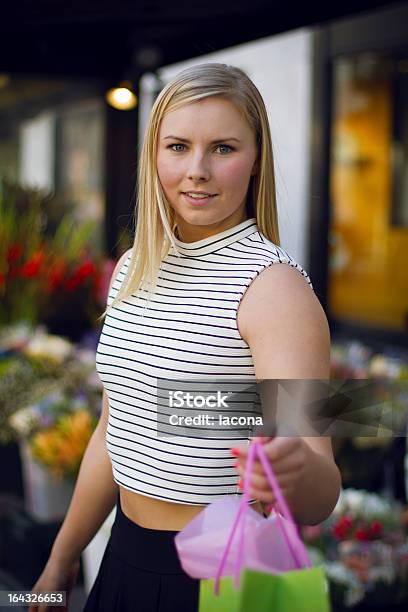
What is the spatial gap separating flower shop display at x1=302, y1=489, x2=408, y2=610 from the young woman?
1295 millimetres

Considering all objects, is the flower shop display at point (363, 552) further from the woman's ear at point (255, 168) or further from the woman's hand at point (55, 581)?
the woman's ear at point (255, 168)

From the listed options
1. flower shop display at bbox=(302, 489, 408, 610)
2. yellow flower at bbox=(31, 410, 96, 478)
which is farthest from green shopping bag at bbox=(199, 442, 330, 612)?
yellow flower at bbox=(31, 410, 96, 478)

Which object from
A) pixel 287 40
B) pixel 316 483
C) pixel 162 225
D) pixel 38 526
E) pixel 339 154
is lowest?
pixel 38 526

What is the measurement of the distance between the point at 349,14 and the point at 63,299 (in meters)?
2.13

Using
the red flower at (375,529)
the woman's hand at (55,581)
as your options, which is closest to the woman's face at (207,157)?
the woman's hand at (55,581)

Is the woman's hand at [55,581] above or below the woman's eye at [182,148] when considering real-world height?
below

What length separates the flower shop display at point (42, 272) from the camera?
186 inches

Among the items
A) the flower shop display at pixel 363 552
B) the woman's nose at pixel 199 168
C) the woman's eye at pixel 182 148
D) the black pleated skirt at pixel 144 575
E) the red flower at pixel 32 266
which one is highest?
the woman's eye at pixel 182 148

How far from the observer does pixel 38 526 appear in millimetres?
4121

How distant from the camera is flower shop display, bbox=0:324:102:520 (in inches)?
149

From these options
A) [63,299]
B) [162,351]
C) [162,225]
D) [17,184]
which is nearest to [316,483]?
[162,351]

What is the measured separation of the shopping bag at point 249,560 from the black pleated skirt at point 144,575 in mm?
399

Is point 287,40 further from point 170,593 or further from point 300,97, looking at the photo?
point 170,593

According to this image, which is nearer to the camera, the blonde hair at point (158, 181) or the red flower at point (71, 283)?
the blonde hair at point (158, 181)
